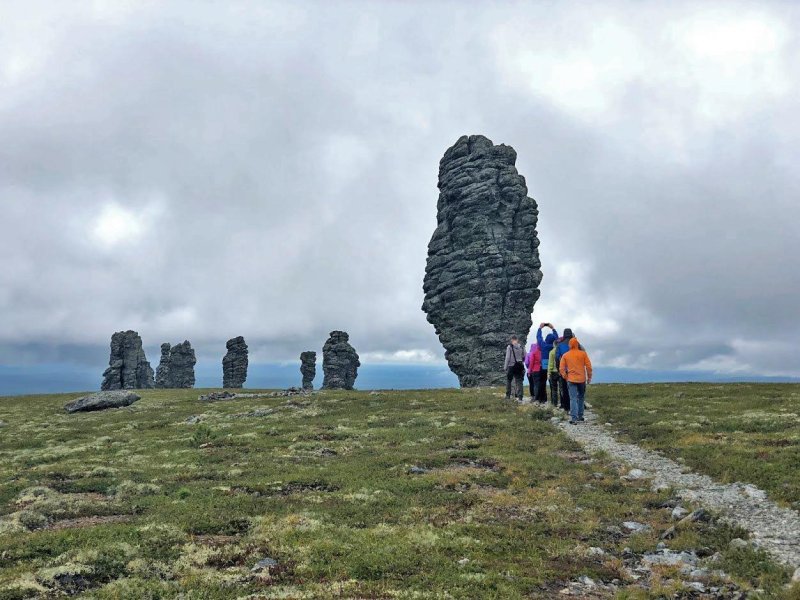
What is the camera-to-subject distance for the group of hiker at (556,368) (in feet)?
108

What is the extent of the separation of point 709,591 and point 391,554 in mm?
7298

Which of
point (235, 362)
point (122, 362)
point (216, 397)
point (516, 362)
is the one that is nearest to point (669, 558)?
point (516, 362)

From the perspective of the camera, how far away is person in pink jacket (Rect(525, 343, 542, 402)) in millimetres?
40969

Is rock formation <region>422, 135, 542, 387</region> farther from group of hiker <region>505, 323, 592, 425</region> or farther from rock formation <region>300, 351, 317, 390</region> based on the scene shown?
rock formation <region>300, 351, 317, 390</region>

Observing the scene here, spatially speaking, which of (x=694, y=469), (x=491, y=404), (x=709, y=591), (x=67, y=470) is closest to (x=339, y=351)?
(x=491, y=404)

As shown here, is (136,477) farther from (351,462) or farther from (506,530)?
(506,530)

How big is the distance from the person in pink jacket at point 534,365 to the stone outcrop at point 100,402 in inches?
1959

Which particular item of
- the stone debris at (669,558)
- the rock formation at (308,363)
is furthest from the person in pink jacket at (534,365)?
the rock formation at (308,363)

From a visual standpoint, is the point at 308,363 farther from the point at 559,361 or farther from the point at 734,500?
the point at 734,500

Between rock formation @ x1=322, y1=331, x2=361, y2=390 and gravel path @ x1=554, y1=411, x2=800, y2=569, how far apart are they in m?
81.8

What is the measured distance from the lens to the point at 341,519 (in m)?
16.9

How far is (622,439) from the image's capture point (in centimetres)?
2880

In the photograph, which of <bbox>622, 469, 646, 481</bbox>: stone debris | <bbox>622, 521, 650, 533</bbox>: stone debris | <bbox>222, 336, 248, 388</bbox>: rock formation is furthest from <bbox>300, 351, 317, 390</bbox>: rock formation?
<bbox>622, 521, 650, 533</bbox>: stone debris

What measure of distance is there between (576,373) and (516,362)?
35.4ft
